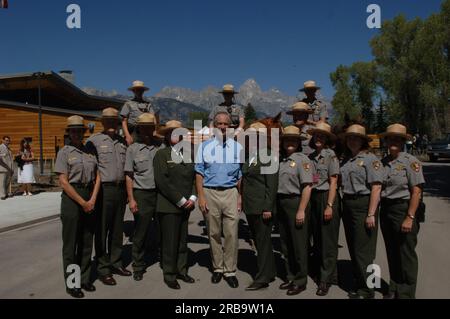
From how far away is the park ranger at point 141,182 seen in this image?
505 cm

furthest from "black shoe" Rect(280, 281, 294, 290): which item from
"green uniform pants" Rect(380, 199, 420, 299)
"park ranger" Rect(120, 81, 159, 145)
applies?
"park ranger" Rect(120, 81, 159, 145)

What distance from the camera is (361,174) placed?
4258 mm

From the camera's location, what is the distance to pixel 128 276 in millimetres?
5215

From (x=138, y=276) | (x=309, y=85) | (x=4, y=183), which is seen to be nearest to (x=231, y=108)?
(x=309, y=85)

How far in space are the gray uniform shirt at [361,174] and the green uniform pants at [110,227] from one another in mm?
2616

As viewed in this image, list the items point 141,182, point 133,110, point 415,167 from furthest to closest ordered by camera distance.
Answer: point 133,110, point 141,182, point 415,167

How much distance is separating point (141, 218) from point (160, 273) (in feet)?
2.64

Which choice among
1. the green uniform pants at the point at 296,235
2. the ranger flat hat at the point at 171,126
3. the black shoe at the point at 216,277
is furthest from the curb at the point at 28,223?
the green uniform pants at the point at 296,235

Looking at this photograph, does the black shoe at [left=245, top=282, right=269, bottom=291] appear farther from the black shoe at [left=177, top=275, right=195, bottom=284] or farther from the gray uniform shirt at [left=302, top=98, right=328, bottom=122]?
the gray uniform shirt at [left=302, top=98, right=328, bottom=122]

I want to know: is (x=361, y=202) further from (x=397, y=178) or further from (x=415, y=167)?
(x=415, y=167)

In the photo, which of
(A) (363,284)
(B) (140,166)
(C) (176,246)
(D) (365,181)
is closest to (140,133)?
(B) (140,166)
